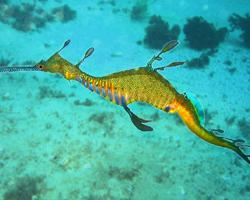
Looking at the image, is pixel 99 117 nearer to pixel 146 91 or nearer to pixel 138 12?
pixel 146 91

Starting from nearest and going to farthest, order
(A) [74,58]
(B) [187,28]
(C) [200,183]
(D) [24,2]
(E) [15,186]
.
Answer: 1. (E) [15,186]
2. (C) [200,183]
3. (A) [74,58]
4. (B) [187,28]
5. (D) [24,2]

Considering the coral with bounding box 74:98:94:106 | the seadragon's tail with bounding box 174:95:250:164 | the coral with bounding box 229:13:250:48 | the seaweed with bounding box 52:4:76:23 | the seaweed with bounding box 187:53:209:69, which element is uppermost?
the coral with bounding box 229:13:250:48

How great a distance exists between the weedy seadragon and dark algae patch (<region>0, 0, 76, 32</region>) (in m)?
16.7

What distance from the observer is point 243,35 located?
62.6ft

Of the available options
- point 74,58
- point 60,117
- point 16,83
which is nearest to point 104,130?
point 60,117

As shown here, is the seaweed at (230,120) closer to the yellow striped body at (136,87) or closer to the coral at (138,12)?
Answer: the coral at (138,12)

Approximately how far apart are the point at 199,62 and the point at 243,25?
5159 millimetres

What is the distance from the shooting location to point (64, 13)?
19.4m

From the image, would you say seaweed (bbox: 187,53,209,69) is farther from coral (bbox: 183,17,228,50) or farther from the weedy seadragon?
the weedy seadragon

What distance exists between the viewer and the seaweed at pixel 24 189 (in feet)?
28.2

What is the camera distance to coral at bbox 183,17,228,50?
18.0 m

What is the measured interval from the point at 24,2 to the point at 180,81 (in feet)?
35.4

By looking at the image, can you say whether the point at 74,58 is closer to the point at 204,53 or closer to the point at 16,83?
the point at 16,83

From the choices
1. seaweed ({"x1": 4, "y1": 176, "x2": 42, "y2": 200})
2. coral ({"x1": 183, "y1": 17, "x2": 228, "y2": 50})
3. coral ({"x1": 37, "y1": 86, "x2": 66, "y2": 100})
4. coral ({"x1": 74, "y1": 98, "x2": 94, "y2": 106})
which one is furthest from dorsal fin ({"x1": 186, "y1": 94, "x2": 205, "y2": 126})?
coral ({"x1": 183, "y1": 17, "x2": 228, "y2": 50})
